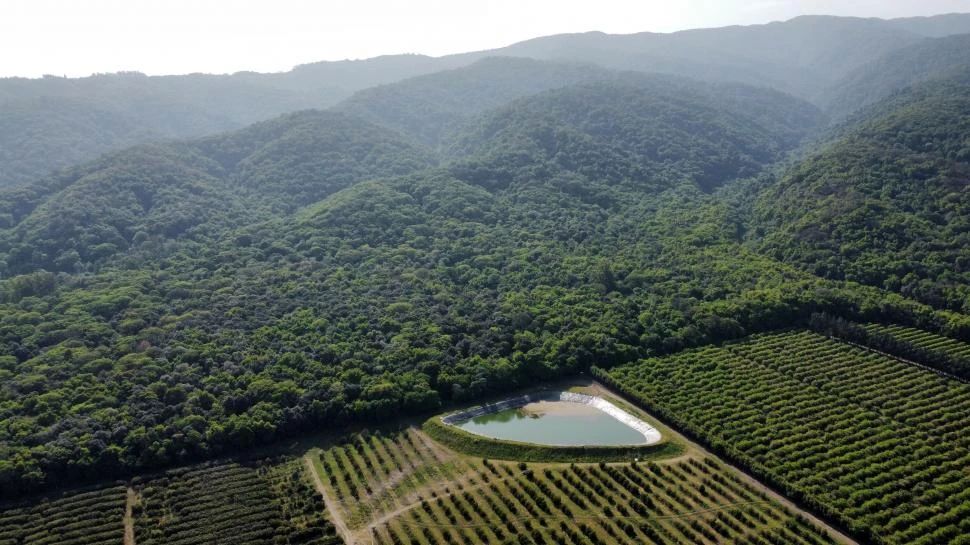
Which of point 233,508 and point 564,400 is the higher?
point 233,508

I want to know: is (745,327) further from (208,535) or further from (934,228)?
(208,535)

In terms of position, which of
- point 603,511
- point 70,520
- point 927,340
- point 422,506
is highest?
point 70,520

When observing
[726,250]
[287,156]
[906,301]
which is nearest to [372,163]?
[287,156]

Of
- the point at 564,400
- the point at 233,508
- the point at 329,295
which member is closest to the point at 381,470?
the point at 233,508

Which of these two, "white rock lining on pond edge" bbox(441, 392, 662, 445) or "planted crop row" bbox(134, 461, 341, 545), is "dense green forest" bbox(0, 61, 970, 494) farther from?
"planted crop row" bbox(134, 461, 341, 545)

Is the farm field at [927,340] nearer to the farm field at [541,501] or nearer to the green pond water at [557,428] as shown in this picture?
the farm field at [541,501]

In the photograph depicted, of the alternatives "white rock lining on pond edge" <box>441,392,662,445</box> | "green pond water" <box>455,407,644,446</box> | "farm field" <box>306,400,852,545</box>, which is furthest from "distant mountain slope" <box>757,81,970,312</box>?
"farm field" <box>306,400,852,545</box>

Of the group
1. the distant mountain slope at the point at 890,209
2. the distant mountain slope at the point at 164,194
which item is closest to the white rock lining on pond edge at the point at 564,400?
the distant mountain slope at the point at 890,209

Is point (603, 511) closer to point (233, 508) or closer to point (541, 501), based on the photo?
point (541, 501)
